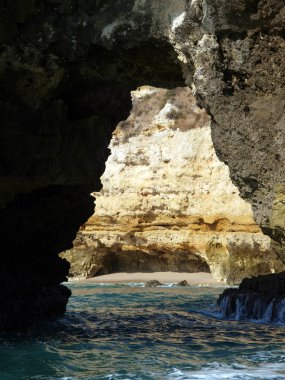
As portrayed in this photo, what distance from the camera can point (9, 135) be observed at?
→ 509 inches

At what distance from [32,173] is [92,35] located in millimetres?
3245

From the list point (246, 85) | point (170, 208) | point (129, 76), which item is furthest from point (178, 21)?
point (170, 208)

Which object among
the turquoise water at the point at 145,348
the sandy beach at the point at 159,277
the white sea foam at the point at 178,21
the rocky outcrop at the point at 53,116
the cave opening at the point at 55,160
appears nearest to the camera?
the turquoise water at the point at 145,348

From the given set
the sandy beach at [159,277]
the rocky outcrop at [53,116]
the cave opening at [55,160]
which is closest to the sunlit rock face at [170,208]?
the sandy beach at [159,277]

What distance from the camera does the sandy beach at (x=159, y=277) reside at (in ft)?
120

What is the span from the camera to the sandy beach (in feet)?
120

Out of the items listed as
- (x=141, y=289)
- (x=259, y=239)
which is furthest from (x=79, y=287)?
(x=259, y=239)

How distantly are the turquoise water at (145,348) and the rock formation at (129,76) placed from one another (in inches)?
73.6

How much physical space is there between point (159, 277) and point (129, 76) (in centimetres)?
2676

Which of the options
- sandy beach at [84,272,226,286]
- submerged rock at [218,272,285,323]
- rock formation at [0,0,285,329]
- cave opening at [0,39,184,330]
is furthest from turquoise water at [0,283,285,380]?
sandy beach at [84,272,226,286]

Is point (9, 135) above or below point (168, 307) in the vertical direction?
above

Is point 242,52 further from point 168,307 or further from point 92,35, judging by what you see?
point 168,307

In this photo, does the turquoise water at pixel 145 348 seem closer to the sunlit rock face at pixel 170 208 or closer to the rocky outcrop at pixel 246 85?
the rocky outcrop at pixel 246 85

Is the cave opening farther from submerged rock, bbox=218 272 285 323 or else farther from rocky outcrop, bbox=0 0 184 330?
submerged rock, bbox=218 272 285 323
